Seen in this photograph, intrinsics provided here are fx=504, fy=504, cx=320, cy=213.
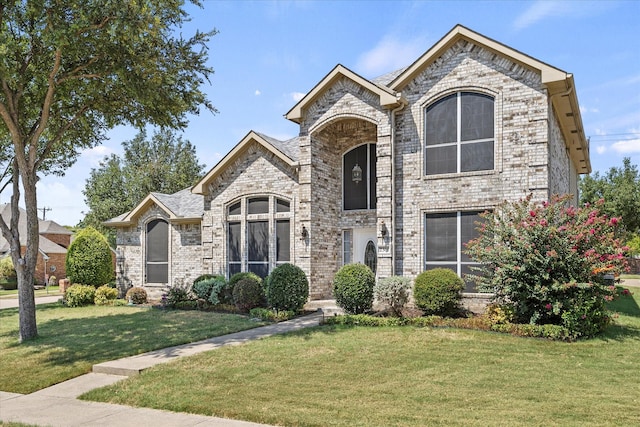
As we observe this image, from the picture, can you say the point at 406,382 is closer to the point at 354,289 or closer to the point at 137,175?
the point at 354,289

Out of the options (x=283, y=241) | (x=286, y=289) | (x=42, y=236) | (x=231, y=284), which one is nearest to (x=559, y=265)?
(x=286, y=289)

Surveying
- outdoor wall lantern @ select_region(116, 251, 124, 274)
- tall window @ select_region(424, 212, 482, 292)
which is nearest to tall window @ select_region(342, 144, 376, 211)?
tall window @ select_region(424, 212, 482, 292)

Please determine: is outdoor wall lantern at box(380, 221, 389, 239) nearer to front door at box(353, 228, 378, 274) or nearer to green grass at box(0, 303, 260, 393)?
front door at box(353, 228, 378, 274)

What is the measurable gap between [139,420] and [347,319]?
6.86 m

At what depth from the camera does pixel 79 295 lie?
765 inches

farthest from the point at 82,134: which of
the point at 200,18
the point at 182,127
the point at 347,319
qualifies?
the point at 347,319

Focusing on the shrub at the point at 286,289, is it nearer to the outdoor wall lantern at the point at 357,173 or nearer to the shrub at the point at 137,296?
the outdoor wall lantern at the point at 357,173

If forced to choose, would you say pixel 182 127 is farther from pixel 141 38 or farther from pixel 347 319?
pixel 347 319

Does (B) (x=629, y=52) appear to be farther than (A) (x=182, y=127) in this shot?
Yes

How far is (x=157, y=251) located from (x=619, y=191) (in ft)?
116

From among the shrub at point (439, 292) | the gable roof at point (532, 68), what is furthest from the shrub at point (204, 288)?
the gable roof at point (532, 68)

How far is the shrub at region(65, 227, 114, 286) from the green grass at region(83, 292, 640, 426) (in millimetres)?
13067

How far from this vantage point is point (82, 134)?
15.3 meters

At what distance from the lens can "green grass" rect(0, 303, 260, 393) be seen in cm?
897
